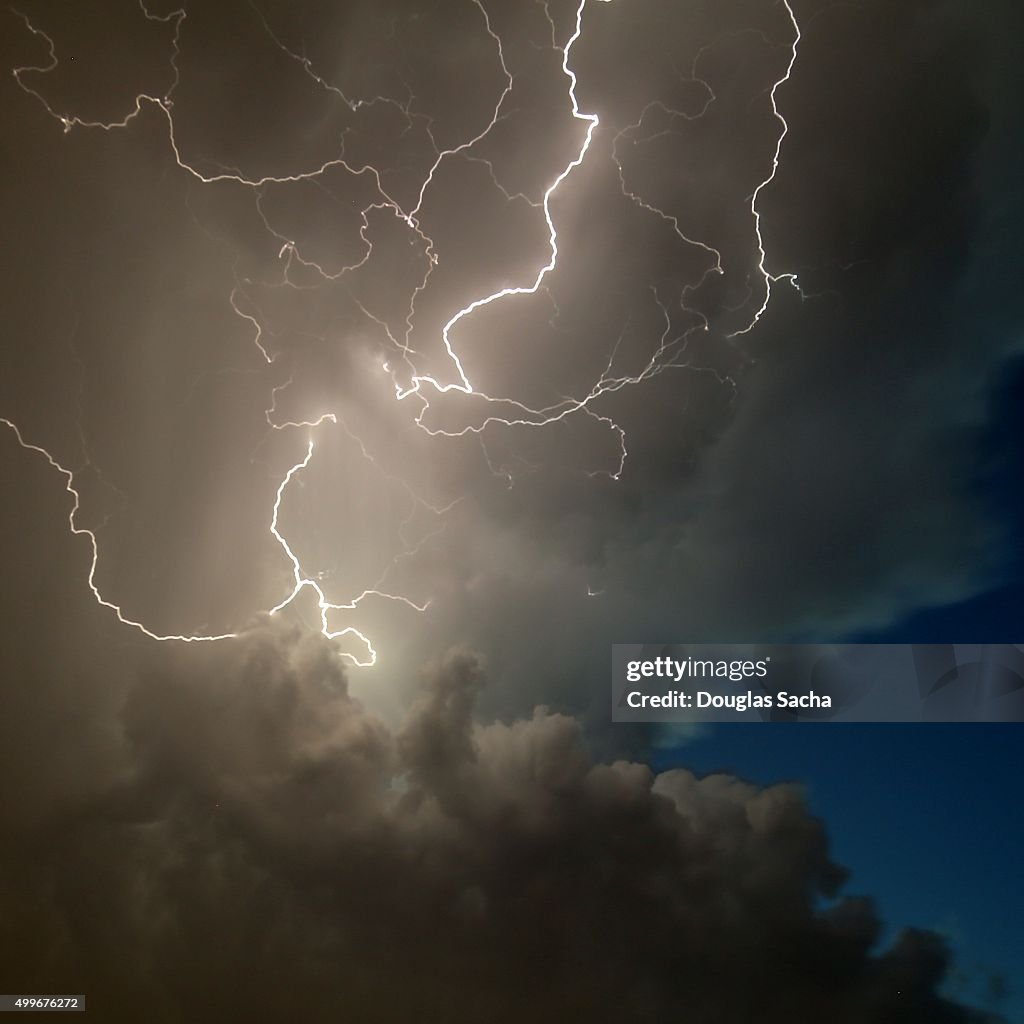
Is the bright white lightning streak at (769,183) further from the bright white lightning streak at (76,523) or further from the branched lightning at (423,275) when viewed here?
the bright white lightning streak at (76,523)

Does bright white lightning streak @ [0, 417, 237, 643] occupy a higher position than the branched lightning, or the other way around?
the branched lightning

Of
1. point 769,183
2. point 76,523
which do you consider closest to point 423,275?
point 769,183

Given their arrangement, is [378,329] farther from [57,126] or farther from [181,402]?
[57,126]

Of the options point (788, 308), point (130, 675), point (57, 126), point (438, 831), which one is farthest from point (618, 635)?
point (57, 126)

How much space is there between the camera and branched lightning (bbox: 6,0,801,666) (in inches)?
117

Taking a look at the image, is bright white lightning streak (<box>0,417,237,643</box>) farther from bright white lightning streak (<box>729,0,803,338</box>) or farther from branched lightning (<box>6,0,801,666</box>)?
bright white lightning streak (<box>729,0,803,338</box>)

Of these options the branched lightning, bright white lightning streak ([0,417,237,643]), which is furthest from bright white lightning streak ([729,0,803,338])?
bright white lightning streak ([0,417,237,643])

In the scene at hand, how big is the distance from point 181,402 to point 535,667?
5.62 ft

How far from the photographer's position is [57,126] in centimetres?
300

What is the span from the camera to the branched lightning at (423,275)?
9.78 feet

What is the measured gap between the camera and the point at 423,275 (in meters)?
3.05

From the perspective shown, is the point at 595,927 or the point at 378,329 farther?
the point at 378,329

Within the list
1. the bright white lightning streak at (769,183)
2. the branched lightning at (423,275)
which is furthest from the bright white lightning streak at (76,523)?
the bright white lightning streak at (769,183)

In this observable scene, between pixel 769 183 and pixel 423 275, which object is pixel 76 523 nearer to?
pixel 423 275
